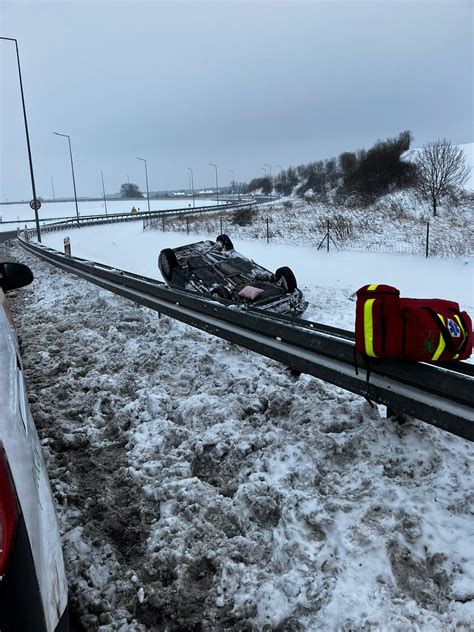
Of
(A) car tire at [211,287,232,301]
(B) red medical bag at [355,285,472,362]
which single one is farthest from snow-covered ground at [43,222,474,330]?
(B) red medical bag at [355,285,472,362]

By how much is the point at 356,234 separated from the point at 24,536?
19.6 meters

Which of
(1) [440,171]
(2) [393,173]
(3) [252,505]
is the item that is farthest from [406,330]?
(2) [393,173]

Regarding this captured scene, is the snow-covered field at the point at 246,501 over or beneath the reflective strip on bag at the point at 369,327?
beneath

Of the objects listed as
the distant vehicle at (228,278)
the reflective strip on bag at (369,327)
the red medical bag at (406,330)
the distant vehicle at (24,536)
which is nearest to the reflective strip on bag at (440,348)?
the red medical bag at (406,330)

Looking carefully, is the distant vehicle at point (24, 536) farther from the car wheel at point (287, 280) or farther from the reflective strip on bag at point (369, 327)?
the car wheel at point (287, 280)

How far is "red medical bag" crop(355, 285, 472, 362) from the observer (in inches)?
113

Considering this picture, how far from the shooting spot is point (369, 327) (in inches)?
117

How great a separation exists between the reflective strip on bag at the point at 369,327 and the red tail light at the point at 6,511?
221cm

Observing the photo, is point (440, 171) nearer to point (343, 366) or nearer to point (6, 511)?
point (343, 366)

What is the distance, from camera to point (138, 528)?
2.91 m

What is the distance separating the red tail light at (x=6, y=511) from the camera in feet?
4.46

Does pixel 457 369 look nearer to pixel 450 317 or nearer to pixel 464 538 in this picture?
pixel 450 317

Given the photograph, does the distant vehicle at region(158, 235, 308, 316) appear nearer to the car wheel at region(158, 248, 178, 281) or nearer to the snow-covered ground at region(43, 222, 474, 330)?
the car wheel at region(158, 248, 178, 281)

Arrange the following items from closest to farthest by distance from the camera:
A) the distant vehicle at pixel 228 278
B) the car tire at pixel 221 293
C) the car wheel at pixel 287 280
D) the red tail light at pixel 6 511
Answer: the red tail light at pixel 6 511 → the distant vehicle at pixel 228 278 → the car tire at pixel 221 293 → the car wheel at pixel 287 280
